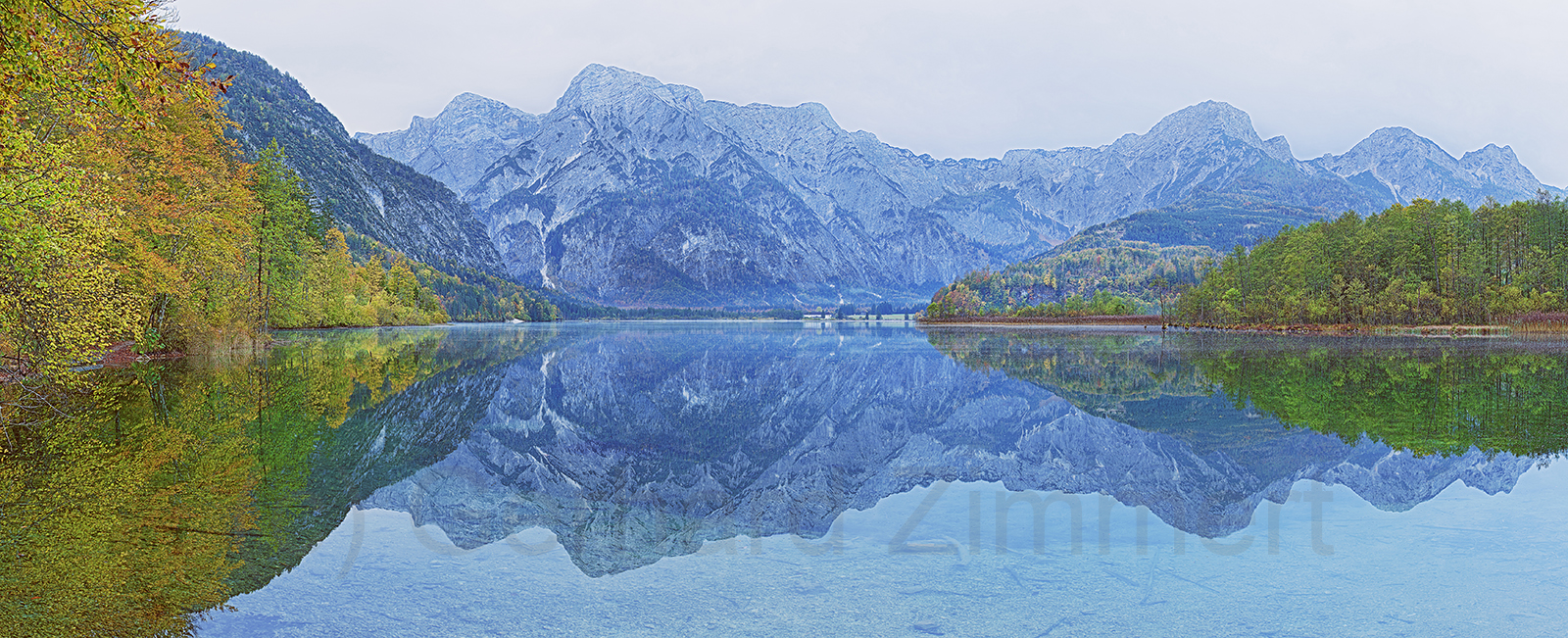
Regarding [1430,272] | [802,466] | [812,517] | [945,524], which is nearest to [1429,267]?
[1430,272]

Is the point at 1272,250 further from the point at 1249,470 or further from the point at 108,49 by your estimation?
the point at 108,49

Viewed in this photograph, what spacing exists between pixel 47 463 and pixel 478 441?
6.65 metres

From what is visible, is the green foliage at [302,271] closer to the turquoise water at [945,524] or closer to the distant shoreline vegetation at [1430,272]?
the turquoise water at [945,524]

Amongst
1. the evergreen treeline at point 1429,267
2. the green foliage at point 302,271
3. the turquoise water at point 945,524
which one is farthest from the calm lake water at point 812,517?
the evergreen treeline at point 1429,267

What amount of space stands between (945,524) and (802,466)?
14.8 ft

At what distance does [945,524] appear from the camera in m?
10.2

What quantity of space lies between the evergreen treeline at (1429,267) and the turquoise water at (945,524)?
7619cm

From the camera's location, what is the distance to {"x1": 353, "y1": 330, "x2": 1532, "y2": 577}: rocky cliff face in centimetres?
1060

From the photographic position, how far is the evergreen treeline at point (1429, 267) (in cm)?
8050

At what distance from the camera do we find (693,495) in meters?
12.2

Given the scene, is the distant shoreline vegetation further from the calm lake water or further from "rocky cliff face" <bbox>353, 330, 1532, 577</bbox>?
"rocky cliff face" <bbox>353, 330, 1532, 577</bbox>

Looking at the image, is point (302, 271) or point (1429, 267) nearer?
point (302, 271)

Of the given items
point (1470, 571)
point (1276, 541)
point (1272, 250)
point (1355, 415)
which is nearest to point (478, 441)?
point (1276, 541)

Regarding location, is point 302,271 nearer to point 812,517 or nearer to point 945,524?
point 812,517
